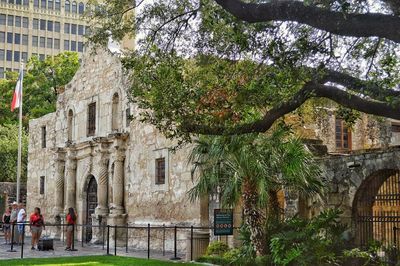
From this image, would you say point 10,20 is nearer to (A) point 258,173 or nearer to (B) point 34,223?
(B) point 34,223

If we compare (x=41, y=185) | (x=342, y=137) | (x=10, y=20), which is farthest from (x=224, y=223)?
(x=10, y=20)

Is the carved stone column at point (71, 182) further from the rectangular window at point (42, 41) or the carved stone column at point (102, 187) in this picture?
the rectangular window at point (42, 41)

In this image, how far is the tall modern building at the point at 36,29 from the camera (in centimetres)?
8294

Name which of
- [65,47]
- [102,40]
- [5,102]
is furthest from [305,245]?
[65,47]

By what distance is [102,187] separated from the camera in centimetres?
2503

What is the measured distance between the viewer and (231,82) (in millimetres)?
11531

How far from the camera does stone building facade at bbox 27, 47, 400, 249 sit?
50.9 feet

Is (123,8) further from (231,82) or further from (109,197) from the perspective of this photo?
(109,197)

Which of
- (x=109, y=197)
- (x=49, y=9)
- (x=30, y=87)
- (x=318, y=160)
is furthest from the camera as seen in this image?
(x=49, y=9)

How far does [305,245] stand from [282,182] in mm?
2667

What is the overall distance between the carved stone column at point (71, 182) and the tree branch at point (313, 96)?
18126 millimetres

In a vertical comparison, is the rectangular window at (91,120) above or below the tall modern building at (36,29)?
below

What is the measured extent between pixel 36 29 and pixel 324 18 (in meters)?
81.3

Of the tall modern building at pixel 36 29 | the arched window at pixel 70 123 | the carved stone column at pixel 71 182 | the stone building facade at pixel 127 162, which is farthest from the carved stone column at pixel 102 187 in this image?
the tall modern building at pixel 36 29
